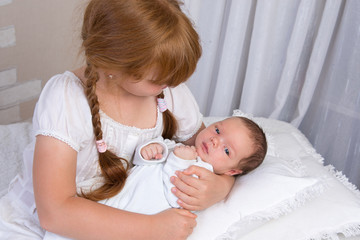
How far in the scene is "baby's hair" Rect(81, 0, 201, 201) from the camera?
0.95 m

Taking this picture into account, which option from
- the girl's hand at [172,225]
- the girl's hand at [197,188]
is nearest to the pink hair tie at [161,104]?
the girl's hand at [197,188]

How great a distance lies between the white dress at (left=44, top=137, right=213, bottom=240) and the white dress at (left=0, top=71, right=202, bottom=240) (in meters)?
0.05

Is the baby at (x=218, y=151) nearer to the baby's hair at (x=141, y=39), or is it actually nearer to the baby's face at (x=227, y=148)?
the baby's face at (x=227, y=148)

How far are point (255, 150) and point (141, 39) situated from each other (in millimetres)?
541

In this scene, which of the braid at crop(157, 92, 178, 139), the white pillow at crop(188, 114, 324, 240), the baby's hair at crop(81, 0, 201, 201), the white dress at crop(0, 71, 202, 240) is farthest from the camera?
the braid at crop(157, 92, 178, 139)

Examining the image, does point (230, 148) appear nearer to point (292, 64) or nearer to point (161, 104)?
point (161, 104)

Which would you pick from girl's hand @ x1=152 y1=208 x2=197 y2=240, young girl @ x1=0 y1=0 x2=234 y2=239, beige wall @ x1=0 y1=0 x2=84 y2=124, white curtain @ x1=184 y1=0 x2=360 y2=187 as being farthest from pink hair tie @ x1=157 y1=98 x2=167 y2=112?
beige wall @ x1=0 y1=0 x2=84 y2=124

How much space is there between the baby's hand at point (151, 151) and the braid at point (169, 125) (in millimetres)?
143

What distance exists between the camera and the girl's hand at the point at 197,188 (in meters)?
1.15

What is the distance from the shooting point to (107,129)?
1.19 metres

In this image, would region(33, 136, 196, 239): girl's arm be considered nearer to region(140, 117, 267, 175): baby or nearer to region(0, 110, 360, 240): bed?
region(0, 110, 360, 240): bed

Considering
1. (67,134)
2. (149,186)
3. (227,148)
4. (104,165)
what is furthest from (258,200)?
(67,134)

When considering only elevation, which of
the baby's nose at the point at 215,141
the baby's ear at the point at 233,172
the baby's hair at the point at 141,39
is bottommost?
the baby's ear at the point at 233,172

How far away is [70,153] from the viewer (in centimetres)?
106
